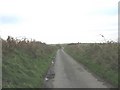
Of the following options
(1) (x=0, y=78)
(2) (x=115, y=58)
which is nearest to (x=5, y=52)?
(1) (x=0, y=78)

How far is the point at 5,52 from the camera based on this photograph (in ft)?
67.8

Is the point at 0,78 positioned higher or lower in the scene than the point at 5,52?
lower

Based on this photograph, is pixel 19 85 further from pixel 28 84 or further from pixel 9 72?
pixel 9 72

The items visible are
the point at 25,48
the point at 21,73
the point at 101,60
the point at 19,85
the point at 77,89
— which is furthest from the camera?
the point at 25,48

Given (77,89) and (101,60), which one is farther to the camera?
(101,60)

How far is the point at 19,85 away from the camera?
14109mm

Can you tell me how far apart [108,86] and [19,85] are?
14.8ft

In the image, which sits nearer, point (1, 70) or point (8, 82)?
point (8, 82)

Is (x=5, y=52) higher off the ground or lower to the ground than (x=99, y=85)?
higher

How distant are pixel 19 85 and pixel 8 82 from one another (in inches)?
27.6

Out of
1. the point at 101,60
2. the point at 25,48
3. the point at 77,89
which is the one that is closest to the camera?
the point at 77,89

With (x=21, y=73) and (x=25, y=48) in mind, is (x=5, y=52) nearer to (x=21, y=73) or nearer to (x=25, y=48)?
(x=21, y=73)

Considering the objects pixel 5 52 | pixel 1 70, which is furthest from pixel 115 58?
pixel 5 52

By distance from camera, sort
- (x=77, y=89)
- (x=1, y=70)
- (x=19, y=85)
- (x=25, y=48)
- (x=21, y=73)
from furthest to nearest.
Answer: (x=25, y=48) < (x=21, y=73) < (x=1, y=70) < (x=19, y=85) < (x=77, y=89)
